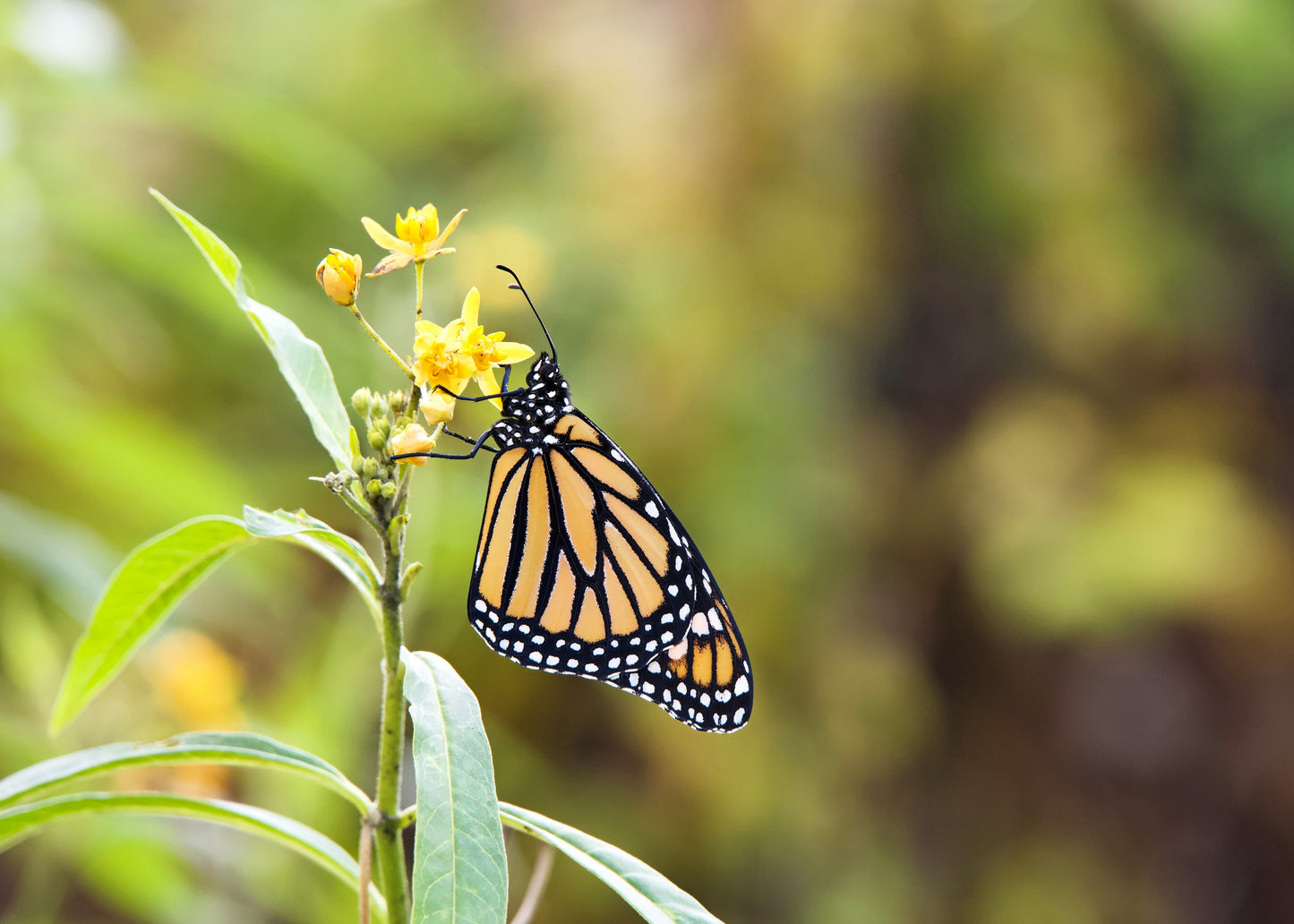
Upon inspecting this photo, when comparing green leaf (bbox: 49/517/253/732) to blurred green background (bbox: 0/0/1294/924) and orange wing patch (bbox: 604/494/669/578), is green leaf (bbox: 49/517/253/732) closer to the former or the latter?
orange wing patch (bbox: 604/494/669/578)

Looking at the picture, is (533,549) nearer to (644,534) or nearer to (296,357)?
(644,534)

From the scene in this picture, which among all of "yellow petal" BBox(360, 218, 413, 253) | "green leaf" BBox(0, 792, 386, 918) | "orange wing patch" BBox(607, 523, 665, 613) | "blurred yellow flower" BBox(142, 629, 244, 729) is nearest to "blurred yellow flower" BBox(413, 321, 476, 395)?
"yellow petal" BBox(360, 218, 413, 253)

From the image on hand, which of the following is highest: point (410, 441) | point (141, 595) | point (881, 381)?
point (881, 381)

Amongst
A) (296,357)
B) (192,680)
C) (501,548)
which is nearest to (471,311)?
(296,357)

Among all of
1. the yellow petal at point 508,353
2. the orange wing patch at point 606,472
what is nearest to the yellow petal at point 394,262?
the yellow petal at point 508,353

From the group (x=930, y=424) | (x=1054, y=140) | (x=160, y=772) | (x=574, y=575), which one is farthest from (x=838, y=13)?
(x=160, y=772)

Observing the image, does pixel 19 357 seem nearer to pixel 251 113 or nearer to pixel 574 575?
pixel 251 113

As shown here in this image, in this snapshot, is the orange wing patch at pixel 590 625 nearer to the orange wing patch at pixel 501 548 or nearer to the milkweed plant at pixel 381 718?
the orange wing patch at pixel 501 548
